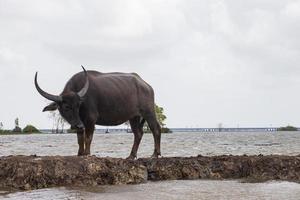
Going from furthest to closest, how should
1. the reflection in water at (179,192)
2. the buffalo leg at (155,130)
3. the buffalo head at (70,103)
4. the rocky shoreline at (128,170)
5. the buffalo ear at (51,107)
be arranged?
the buffalo leg at (155,130)
the buffalo ear at (51,107)
the buffalo head at (70,103)
the rocky shoreline at (128,170)
the reflection in water at (179,192)

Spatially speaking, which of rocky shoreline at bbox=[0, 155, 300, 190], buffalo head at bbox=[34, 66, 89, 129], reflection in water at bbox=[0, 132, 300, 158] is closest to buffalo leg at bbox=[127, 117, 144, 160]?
rocky shoreline at bbox=[0, 155, 300, 190]

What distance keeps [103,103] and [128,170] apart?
198 cm

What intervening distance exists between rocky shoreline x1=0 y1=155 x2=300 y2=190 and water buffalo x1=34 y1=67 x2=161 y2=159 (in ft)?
3.17

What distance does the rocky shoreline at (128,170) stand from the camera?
11.8 metres

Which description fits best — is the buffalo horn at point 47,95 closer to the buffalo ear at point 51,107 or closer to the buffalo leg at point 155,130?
the buffalo ear at point 51,107

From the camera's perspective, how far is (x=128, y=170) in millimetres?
12594

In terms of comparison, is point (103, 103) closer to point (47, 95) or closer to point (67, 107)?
point (67, 107)

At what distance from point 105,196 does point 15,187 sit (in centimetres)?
215

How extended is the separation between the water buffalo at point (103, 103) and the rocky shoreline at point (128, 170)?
97cm

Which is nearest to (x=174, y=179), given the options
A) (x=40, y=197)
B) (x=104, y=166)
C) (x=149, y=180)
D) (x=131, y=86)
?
(x=149, y=180)

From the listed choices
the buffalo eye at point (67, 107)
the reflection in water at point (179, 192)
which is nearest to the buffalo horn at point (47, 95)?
the buffalo eye at point (67, 107)

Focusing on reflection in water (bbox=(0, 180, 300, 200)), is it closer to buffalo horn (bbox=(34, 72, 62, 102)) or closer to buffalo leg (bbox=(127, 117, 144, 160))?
buffalo horn (bbox=(34, 72, 62, 102))

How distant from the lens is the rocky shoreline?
38.8 ft

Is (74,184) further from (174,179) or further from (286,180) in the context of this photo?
(286,180)
